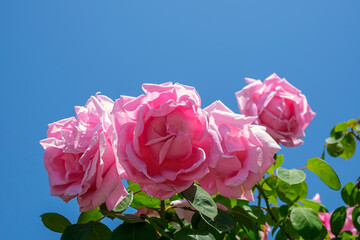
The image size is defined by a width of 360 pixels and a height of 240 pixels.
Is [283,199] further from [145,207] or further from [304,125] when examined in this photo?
[145,207]

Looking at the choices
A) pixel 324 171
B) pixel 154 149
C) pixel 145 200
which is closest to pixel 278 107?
pixel 324 171

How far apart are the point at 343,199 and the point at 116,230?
2.26 feet

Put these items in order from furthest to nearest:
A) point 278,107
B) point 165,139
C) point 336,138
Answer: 1. point 336,138
2. point 278,107
3. point 165,139

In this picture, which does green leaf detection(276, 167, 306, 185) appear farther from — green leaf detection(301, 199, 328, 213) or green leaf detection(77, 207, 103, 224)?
green leaf detection(77, 207, 103, 224)

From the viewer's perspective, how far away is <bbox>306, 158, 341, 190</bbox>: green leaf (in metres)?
0.79

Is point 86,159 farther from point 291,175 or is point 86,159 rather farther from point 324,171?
point 324,171

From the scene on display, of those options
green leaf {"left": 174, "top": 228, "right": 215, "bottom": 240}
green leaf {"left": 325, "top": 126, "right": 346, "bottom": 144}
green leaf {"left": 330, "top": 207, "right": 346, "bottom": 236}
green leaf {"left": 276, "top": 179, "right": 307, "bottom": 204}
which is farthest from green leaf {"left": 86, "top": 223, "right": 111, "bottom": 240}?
green leaf {"left": 325, "top": 126, "right": 346, "bottom": 144}

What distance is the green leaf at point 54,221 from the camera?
528mm

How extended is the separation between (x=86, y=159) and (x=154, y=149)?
8 centimetres

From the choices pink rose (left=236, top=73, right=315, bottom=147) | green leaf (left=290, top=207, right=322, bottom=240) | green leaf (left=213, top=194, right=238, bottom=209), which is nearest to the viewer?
green leaf (left=290, top=207, right=322, bottom=240)

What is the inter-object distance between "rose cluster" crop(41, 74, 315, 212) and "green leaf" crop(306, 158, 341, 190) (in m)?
0.40

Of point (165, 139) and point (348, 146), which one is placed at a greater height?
point (348, 146)

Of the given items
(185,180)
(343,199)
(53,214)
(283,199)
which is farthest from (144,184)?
(343,199)

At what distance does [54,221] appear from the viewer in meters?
0.53
